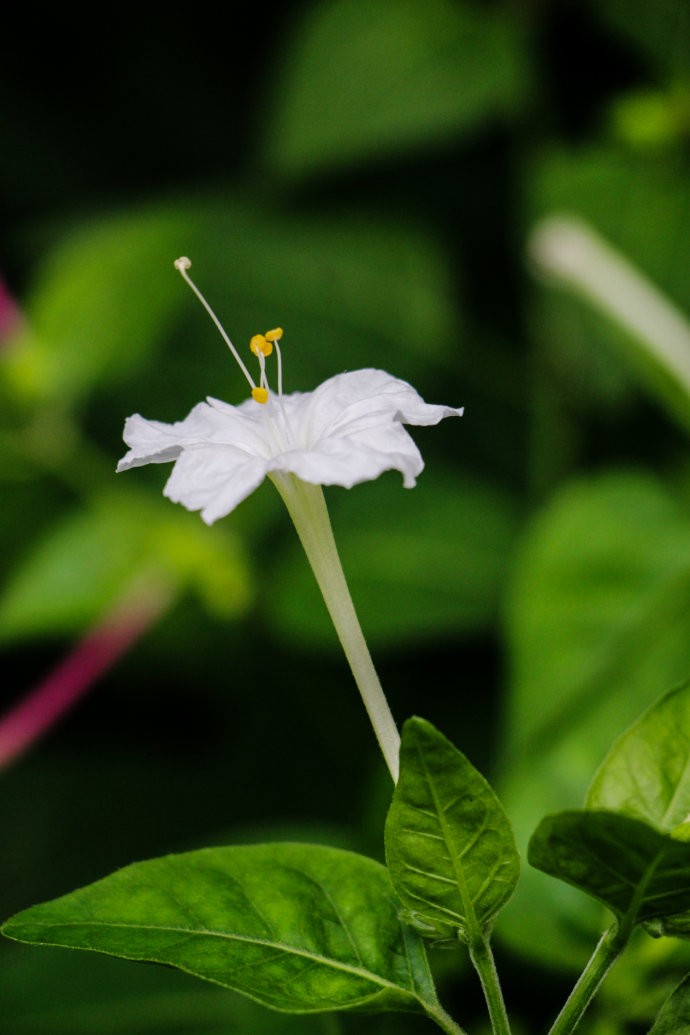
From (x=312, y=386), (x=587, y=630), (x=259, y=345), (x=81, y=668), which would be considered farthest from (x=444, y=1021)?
(x=312, y=386)

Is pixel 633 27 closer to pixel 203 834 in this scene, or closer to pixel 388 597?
pixel 388 597

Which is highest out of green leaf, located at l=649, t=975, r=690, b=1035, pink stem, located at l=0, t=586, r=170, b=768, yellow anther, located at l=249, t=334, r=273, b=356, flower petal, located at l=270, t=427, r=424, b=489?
yellow anther, located at l=249, t=334, r=273, b=356

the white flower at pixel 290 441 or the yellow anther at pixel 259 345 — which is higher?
the yellow anther at pixel 259 345

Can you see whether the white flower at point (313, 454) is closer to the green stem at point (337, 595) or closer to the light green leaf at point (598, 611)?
the green stem at point (337, 595)

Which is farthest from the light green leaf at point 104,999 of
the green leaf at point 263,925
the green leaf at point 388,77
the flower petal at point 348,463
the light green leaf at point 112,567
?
the green leaf at point 388,77

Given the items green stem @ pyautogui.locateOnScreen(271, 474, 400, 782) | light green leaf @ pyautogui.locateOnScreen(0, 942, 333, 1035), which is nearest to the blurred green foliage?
light green leaf @ pyautogui.locateOnScreen(0, 942, 333, 1035)

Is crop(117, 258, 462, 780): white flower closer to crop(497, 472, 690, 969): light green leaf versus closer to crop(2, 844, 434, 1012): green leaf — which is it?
crop(2, 844, 434, 1012): green leaf

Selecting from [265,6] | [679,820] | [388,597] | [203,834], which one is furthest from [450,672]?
[265,6]

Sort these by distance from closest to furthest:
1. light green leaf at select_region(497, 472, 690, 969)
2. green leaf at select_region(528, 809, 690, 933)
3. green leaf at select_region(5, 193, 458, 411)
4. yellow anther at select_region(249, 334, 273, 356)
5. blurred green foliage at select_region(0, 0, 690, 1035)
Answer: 1. green leaf at select_region(528, 809, 690, 933)
2. yellow anther at select_region(249, 334, 273, 356)
3. light green leaf at select_region(497, 472, 690, 969)
4. blurred green foliage at select_region(0, 0, 690, 1035)
5. green leaf at select_region(5, 193, 458, 411)
